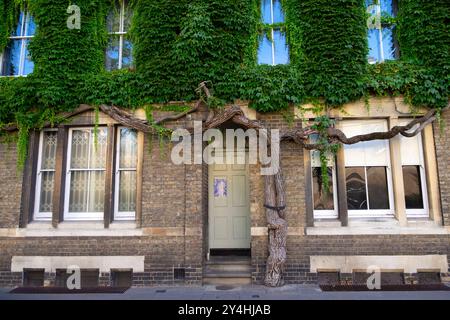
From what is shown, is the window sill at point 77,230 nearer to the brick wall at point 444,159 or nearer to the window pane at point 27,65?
the window pane at point 27,65

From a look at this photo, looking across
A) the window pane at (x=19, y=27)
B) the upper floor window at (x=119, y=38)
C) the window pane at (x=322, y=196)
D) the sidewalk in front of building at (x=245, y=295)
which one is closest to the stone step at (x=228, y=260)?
the sidewalk in front of building at (x=245, y=295)

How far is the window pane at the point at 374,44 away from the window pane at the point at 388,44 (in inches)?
6.8

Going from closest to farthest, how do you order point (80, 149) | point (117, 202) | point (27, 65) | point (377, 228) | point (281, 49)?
point (377, 228) → point (117, 202) → point (80, 149) → point (281, 49) → point (27, 65)

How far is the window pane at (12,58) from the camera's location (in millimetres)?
8584

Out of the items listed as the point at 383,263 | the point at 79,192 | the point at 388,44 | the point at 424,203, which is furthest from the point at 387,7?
the point at 79,192

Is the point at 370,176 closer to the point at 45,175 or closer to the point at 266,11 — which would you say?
the point at 266,11

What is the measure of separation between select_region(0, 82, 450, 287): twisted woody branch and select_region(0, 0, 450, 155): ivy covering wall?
→ 0.32m

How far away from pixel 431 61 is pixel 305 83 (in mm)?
2987

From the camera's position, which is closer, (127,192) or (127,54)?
(127,192)

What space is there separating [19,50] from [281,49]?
7.16m

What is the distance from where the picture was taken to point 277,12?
8.32 metres

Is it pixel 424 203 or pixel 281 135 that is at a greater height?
pixel 281 135

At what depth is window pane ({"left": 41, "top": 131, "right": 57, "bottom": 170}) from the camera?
315 inches

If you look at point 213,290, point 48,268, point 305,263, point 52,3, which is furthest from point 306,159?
point 52,3
